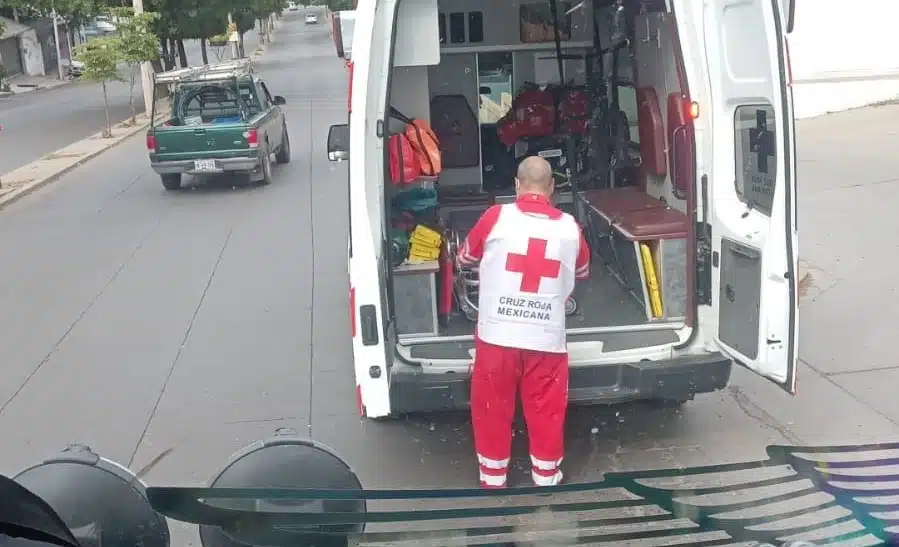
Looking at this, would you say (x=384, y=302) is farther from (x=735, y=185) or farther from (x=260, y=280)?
(x=260, y=280)

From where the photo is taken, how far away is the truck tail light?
49.8ft

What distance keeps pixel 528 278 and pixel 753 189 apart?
1235mm

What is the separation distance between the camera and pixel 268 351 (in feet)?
24.9

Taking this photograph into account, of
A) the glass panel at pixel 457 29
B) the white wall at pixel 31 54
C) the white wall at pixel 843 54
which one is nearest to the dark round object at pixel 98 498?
the glass panel at pixel 457 29

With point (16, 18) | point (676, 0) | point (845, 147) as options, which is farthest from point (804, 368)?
point (16, 18)

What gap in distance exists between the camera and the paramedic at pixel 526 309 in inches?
185

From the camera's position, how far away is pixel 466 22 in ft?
29.8

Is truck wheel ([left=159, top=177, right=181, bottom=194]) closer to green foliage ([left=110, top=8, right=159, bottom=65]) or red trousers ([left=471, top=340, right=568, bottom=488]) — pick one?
green foliage ([left=110, top=8, right=159, bottom=65])

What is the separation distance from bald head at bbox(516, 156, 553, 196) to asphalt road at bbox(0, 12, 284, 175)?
56.4 feet

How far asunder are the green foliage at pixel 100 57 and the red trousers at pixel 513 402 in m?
21.3

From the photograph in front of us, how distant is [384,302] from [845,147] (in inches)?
506

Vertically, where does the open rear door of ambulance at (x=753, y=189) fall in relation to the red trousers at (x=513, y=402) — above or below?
above

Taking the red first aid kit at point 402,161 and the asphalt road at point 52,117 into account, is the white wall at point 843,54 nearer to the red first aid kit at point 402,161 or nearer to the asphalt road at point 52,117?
the red first aid kit at point 402,161

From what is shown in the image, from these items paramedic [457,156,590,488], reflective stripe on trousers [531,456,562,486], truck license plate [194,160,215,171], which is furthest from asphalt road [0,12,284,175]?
reflective stripe on trousers [531,456,562,486]
